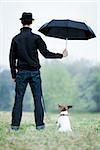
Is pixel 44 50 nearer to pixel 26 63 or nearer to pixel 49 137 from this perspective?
pixel 26 63

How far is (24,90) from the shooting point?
892cm

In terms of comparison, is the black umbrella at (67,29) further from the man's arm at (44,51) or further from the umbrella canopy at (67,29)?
the man's arm at (44,51)

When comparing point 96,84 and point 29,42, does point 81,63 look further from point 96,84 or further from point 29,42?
point 29,42

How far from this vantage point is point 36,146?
8.23m

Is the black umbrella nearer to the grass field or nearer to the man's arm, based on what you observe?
the man's arm

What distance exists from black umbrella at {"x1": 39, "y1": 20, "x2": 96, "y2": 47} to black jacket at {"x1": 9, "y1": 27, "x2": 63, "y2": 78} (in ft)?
1.57

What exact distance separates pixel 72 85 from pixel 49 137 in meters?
4.33

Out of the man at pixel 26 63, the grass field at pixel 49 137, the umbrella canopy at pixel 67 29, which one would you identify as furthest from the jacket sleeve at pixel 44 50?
the grass field at pixel 49 137

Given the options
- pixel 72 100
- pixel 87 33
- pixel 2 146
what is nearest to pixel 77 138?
pixel 2 146

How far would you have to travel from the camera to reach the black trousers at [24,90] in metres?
8.85

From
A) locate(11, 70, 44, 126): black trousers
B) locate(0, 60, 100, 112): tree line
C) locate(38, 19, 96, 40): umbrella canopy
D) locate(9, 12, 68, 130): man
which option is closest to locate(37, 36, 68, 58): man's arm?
locate(9, 12, 68, 130): man

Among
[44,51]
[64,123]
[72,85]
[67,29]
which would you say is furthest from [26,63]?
[72,85]

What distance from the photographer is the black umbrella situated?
30.2 ft

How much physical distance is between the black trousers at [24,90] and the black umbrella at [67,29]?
2.68ft
